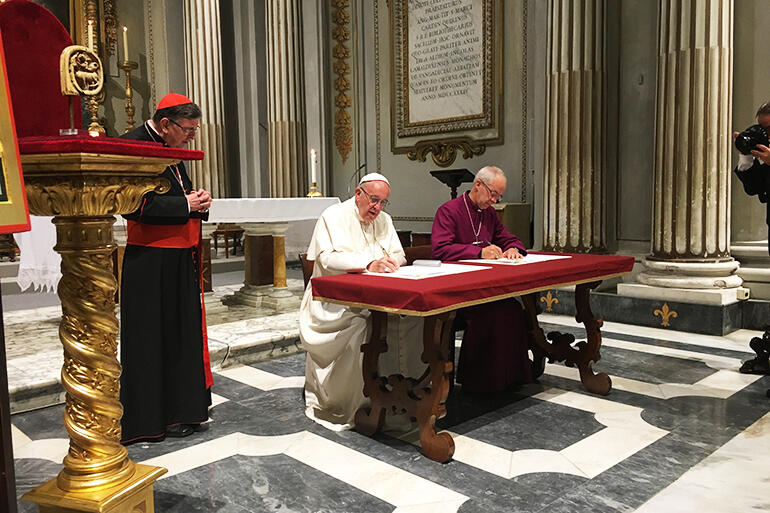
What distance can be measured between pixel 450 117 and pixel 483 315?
5.35m

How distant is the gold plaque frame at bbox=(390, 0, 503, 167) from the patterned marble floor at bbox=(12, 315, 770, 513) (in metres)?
4.82

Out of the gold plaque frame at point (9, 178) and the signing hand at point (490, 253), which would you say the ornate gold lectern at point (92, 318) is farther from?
the signing hand at point (490, 253)

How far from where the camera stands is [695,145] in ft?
17.9

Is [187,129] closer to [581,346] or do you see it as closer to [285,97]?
[581,346]

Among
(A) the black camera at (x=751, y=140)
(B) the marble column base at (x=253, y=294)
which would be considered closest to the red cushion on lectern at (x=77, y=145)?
(A) the black camera at (x=751, y=140)

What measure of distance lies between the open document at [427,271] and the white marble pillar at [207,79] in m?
6.49

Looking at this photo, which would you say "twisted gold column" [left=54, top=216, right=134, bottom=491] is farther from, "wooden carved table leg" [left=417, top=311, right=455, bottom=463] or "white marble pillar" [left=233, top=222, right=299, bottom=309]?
"white marble pillar" [left=233, top=222, right=299, bottom=309]

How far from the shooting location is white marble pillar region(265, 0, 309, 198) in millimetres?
9445

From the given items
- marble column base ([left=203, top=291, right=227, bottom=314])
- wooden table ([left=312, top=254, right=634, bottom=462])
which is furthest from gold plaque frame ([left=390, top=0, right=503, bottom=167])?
wooden table ([left=312, top=254, right=634, bottom=462])

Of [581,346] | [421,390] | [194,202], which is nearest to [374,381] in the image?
[421,390]

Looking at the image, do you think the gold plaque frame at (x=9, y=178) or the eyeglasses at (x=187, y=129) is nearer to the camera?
the gold plaque frame at (x=9, y=178)

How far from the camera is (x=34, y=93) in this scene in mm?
1928

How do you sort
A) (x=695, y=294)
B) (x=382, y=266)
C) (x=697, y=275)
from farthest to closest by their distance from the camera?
(x=697, y=275) < (x=695, y=294) < (x=382, y=266)

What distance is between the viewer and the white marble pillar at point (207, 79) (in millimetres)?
8758
